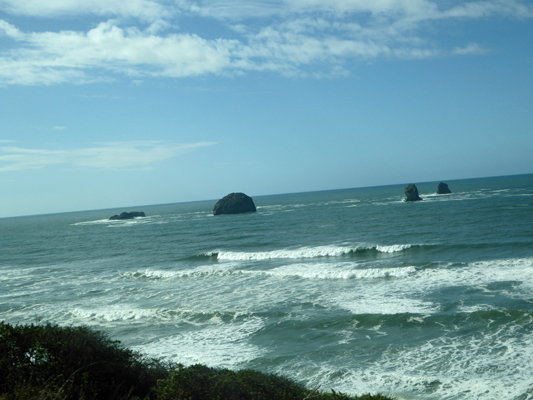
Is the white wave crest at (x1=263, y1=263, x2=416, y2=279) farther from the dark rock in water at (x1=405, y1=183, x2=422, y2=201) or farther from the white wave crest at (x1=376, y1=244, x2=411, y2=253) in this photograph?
the dark rock in water at (x1=405, y1=183, x2=422, y2=201)

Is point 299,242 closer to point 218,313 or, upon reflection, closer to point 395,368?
point 218,313

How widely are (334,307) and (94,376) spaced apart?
11787 mm

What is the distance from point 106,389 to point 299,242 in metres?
31.5

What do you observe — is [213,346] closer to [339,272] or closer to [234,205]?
[339,272]

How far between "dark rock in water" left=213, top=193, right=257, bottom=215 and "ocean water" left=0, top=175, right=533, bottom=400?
5508 cm

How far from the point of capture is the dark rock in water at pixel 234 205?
90125 mm

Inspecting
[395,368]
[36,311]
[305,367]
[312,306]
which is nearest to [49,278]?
[36,311]

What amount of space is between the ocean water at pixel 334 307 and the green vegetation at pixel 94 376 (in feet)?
3.06

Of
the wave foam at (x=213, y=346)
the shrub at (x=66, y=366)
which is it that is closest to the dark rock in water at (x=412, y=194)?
the wave foam at (x=213, y=346)

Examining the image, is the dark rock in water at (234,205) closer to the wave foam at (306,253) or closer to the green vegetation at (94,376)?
the wave foam at (306,253)

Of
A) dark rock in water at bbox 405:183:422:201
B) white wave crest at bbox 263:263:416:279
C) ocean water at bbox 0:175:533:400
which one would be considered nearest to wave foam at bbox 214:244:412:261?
ocean water at bbox 0:175:533:400

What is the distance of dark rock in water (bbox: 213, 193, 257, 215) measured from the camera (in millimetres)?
90125

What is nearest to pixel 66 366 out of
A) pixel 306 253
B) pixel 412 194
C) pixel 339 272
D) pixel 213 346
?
pixel 213 346

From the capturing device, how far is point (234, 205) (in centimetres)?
9062
